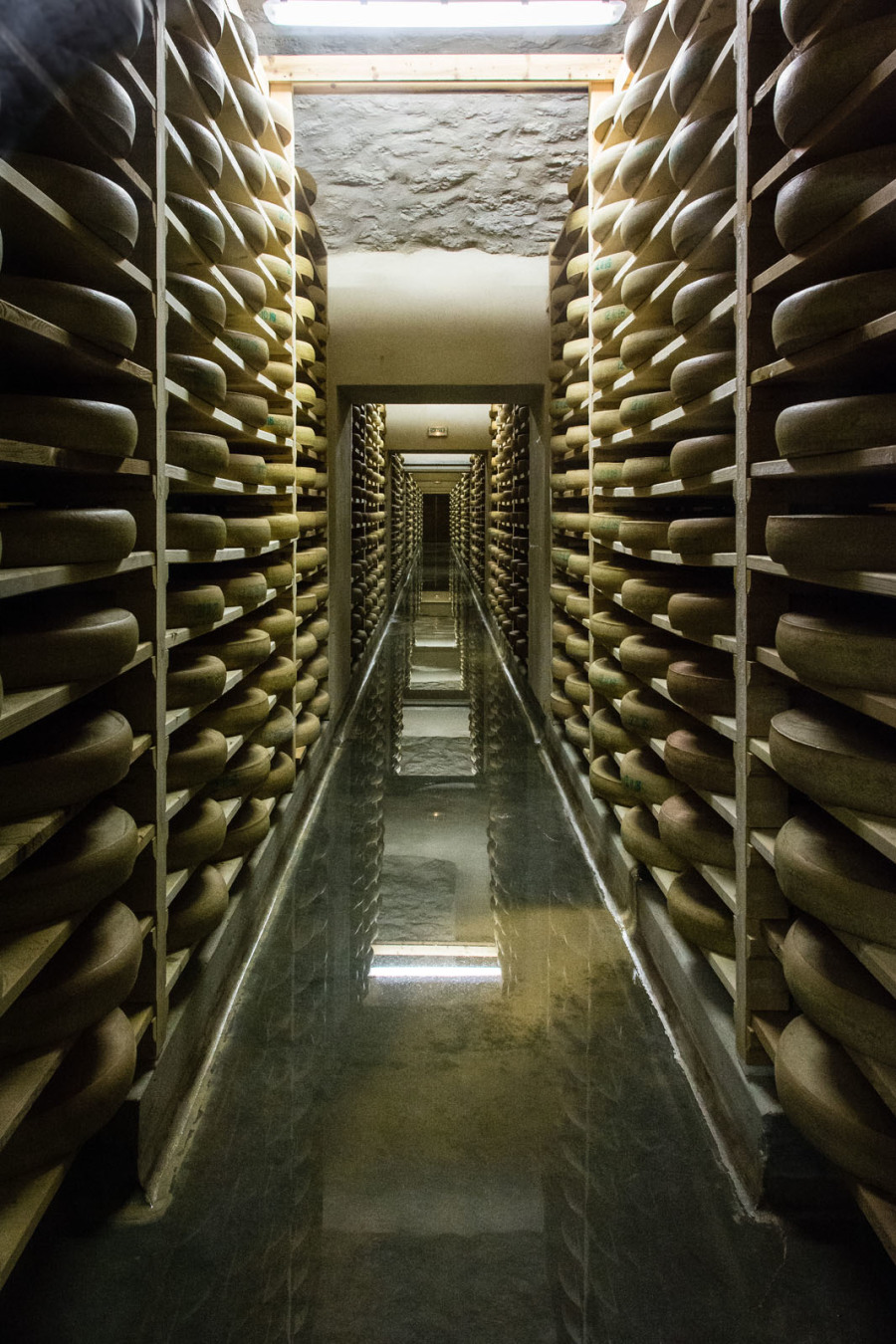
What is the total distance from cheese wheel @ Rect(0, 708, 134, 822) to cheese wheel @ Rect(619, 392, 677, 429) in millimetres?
1809

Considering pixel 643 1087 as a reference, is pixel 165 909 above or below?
above

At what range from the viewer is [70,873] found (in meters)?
1.51

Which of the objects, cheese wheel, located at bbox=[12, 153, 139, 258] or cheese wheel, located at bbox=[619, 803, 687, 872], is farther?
cheese wheel, located at bbox=[619, 803, 687, 872]

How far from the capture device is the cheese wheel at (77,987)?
4.78ft

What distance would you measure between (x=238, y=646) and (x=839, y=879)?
1.88 metres

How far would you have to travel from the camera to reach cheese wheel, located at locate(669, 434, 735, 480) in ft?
7.22

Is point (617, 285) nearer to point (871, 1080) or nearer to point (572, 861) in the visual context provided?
point (572, 861)

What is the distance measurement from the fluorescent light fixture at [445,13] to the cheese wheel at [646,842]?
271 cm

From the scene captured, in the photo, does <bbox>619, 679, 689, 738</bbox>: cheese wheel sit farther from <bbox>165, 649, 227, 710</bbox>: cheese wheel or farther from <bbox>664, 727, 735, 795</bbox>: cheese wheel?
<bbox>165, 649, 227, 710</bbox>: cheese wheel

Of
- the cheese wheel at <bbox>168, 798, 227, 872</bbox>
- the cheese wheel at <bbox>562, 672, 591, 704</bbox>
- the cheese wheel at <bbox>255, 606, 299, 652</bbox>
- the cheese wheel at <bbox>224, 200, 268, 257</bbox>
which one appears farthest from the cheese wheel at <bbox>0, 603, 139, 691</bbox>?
the cheese wheel at <bbox>562, 672, 591, 704</bbox>

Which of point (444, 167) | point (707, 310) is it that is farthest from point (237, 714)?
point (444, 167)

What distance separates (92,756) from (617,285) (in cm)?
271

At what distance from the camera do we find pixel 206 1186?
5.98ft

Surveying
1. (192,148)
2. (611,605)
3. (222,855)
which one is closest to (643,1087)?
(222,855)
